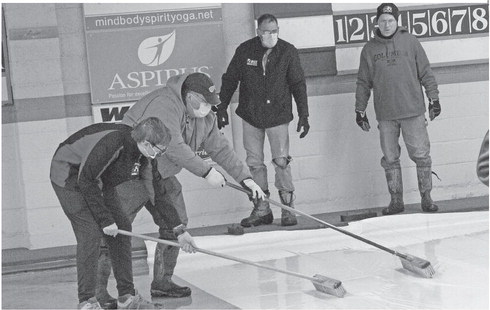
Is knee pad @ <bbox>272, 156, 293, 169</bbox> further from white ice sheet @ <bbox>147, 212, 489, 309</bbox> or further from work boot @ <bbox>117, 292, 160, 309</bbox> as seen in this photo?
work boot @ <bbox>117, 292, 160, 309</bbox>

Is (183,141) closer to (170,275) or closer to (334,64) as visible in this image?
(170,275)

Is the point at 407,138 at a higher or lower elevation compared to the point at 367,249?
higher

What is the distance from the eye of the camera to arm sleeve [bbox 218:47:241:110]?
22.7ft

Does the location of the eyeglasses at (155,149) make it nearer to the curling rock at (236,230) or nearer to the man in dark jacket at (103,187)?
the man in dark jacket at (103,187)

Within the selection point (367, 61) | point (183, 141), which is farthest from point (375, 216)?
point (183, 141)

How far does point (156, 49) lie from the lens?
711 cm

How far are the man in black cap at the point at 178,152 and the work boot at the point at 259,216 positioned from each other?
151 cm

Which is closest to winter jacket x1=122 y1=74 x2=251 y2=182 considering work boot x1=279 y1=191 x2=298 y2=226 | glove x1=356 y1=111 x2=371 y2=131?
work boot x1=279 y1=191 x2=298 y2=226

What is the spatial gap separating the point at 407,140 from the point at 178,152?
8.57ft

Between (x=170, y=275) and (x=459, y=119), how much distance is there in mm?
3340

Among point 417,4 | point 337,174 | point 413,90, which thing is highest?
point 417,4

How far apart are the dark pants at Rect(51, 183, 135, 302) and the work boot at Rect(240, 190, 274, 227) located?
218cm

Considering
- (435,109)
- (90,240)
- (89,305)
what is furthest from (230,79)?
(89,305)

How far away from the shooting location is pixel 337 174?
24.7 ft
